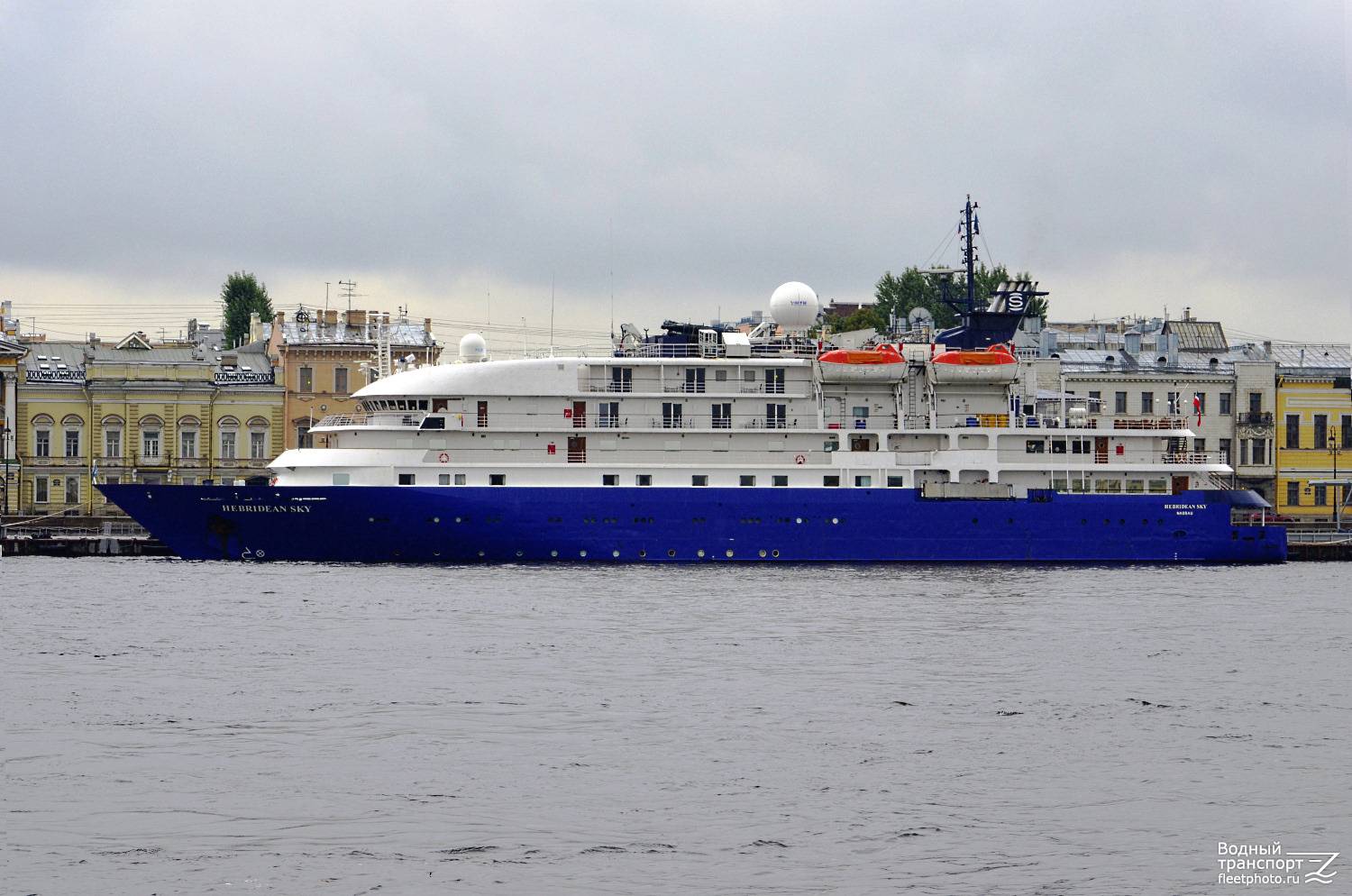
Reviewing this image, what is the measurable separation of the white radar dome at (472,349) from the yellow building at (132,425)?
25.3 meters

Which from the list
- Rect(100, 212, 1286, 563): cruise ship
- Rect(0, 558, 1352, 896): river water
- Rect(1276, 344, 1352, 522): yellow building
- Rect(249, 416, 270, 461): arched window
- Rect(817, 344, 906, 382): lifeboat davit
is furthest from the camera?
Rect(249, 416, 270, 461): arched window

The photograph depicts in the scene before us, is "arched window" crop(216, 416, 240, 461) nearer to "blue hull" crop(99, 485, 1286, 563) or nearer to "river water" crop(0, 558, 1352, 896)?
"blue hull" crop(99, 485, 1286, 563)

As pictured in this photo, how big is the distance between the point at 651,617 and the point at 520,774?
16.4 metres

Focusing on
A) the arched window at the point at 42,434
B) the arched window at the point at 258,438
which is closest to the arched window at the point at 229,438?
the arched window at the point at 258,438

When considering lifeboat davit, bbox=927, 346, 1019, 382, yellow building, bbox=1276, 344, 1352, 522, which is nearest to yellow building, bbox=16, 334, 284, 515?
lifeboat davit, bbox=927, 346, 1019, 382

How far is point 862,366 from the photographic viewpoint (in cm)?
5447

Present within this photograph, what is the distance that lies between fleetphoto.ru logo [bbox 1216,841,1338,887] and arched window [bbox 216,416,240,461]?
6697cm

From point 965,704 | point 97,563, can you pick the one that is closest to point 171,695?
point 965,704

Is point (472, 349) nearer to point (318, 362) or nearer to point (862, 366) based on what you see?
point (862, 366)

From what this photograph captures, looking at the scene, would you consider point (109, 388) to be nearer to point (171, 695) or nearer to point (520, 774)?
point (171, 695)

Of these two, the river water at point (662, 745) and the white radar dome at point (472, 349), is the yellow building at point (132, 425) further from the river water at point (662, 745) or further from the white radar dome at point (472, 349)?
the river water at point (662, 745)

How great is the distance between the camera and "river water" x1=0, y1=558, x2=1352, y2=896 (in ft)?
55.5

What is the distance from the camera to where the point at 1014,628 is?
3603 centimetres

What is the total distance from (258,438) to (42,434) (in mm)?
9907
